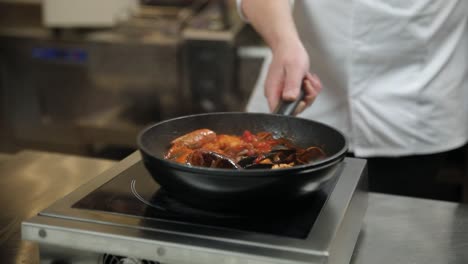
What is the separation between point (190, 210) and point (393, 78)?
0.76 meters

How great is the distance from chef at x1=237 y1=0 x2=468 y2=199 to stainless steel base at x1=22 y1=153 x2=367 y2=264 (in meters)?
0.60

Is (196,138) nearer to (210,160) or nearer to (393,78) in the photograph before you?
(210,160)

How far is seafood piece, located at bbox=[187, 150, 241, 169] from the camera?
0.86m

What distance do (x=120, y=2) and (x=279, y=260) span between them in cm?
230

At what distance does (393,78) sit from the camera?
1.47 meters

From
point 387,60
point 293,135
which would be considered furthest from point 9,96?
point 293,135

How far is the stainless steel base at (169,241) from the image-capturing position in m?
0.78

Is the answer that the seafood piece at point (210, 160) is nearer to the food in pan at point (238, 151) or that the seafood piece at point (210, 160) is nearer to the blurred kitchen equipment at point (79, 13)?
the food in pan at point (238, 151)

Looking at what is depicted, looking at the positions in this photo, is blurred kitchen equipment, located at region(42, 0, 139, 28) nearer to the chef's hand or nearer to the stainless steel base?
the chef's hand

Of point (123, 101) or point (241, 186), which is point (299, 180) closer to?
point (241, 186)

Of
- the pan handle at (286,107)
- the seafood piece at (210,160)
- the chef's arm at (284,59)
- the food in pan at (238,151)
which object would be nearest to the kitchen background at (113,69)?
the chef's arm at (284,59)

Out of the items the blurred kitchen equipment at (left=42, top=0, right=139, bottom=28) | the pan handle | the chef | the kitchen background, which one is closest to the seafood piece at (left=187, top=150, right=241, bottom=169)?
the pan handle

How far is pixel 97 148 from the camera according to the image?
298 cm

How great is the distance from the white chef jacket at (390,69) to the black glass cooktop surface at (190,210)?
0.54 m
